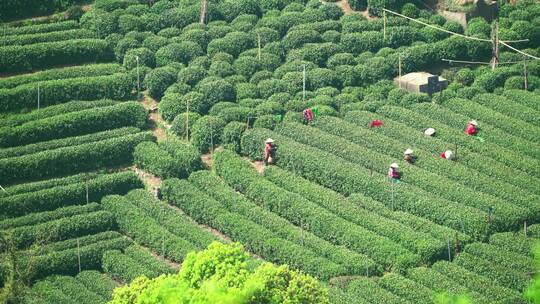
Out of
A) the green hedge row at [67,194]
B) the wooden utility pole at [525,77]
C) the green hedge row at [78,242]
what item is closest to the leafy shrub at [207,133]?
the green hedge row at [67,194]

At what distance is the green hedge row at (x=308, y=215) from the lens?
2151 inches

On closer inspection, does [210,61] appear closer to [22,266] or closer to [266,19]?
[266,19]

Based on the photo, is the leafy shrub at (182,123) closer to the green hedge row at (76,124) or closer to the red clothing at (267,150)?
the green hedge row at (76,124)

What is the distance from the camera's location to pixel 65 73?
6694 cm

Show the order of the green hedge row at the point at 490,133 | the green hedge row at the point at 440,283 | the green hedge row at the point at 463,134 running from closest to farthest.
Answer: the green hedge row at the point at 440,283
the green hedge row at the point at 463,134
the green hedge row at the point at 490,133

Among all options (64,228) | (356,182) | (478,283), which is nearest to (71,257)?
(64,228)

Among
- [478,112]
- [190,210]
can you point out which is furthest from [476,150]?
[190,210]

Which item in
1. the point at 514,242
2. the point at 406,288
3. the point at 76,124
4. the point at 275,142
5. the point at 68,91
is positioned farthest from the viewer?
the point at 68,91

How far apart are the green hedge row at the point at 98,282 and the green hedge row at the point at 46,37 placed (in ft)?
54.5

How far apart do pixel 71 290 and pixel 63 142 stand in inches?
387

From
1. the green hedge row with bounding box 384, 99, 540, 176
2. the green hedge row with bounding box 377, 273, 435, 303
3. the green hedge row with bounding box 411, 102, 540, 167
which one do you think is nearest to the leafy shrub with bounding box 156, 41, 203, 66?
the green hedge row with bounding box 384, 99, 540, 176

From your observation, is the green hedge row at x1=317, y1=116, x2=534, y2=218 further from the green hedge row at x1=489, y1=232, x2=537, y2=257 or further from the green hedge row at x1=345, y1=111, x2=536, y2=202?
the green hedge row at x1=489, y1=232, x2=537, y2=257

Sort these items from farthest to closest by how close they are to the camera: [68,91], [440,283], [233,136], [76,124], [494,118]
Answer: [68,91] < [494,118] < [76,124] < [233,136] < [440,283]

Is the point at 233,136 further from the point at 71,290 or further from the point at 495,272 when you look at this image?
the point at 495,272
